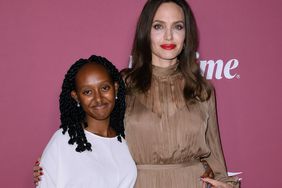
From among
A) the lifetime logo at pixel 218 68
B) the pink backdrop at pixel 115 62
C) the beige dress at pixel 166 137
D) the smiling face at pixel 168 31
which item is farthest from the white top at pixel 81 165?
the lifetime logo at pixel 218 68

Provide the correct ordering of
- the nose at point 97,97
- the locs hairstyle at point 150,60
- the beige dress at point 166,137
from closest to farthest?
1. the nose at point 97,97
2. the beige dress at point 166,137
3. the locs hairstyle at point 150,60

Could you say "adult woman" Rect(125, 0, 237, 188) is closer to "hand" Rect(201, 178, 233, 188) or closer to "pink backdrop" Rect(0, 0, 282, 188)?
"hand" Rect(201, 178, 233, 188)

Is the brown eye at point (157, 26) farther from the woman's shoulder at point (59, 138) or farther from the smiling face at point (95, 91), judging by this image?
the woman's shoulder at point (59, 138)

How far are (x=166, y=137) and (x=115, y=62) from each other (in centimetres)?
66

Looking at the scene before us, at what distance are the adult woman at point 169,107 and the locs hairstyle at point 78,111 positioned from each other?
0.08 meters

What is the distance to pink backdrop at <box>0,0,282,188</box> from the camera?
2.39 meters

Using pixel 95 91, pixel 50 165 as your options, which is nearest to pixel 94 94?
pixel 95 91

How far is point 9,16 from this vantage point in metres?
2.38

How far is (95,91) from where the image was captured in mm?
1703

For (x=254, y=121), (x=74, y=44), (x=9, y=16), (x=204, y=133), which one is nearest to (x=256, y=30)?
(x=254, y=121)

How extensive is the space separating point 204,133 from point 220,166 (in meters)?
0.23

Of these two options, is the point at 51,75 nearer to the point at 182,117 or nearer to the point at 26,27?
the point at 26,27

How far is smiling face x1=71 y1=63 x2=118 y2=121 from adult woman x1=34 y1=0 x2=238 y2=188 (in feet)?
0.89

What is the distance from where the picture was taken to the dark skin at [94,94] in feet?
5.59
